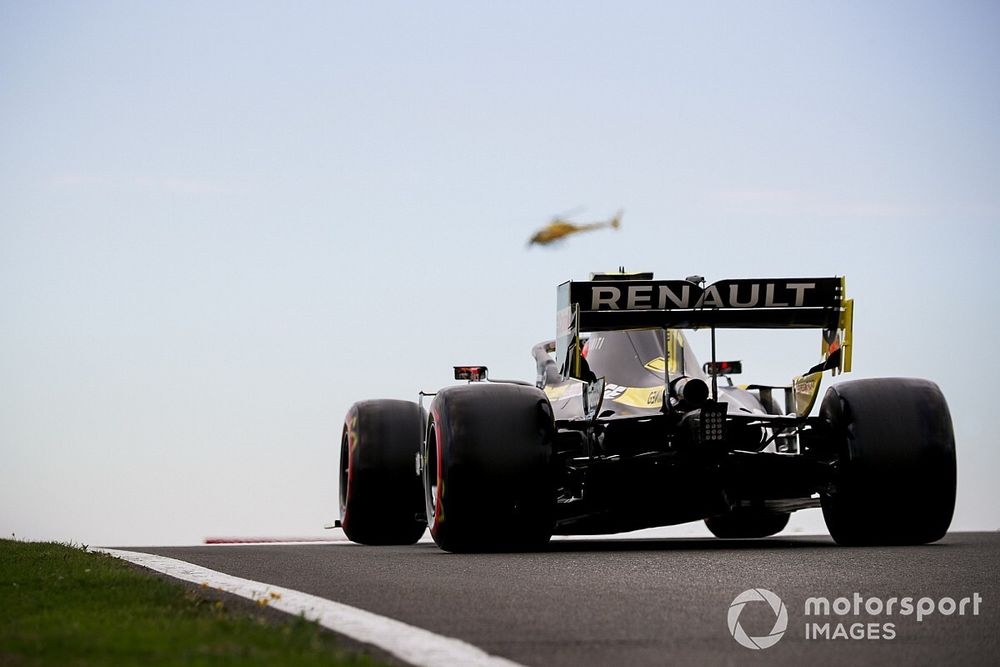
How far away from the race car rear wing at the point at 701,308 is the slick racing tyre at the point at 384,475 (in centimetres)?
321

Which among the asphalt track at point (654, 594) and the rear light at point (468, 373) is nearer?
the asphalt track at point (654, 594)

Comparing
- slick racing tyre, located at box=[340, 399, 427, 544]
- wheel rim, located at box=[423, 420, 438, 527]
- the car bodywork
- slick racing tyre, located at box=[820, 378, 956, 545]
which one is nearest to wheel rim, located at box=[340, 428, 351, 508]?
slick racing tyre, located at box=[340, 399, 427, 544]

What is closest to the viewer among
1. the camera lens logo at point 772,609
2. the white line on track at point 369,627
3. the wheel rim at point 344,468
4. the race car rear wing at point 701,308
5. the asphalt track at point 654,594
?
the white line on track at point 369,627

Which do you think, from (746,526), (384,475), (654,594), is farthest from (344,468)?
(654,594)

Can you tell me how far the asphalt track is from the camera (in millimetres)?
5961

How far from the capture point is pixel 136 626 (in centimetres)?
635

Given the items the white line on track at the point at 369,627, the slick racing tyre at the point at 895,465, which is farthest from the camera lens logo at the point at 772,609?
the slick racing tyre at the point at 895,465

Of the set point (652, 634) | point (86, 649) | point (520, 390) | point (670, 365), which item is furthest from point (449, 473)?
point (86, 649)

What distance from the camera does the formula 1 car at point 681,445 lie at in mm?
12180

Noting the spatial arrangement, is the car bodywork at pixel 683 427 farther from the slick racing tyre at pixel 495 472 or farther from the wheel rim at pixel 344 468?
the wheel rim at pixel 344 468

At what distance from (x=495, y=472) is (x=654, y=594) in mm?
4318

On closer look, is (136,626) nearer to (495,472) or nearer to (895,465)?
(495,472)

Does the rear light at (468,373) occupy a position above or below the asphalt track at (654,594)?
above

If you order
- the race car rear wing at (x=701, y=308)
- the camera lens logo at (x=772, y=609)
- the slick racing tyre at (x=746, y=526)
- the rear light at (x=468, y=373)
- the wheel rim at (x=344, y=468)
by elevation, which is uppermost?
the race car rear wing at (x=701, y=308)
